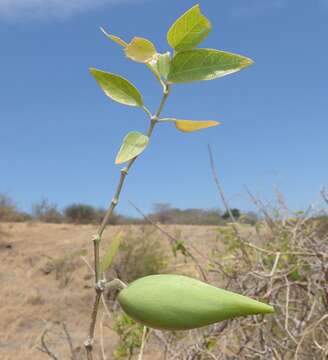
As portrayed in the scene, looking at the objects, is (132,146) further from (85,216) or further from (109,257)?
(85,216)

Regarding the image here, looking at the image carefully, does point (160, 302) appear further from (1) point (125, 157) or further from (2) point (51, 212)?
(2) point (51, 212)

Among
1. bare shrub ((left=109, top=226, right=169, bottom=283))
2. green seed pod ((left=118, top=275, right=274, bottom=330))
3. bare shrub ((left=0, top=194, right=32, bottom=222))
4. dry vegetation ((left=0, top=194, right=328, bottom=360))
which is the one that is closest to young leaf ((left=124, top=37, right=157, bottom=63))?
green seed pod ((left=118, top=275, right=274, bottom=330))

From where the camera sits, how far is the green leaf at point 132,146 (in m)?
0.33

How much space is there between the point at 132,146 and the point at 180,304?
10cm

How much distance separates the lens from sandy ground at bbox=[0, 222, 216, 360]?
358 cm

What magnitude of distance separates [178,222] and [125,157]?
808 cm

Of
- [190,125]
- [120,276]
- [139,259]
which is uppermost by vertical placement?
[139,259]

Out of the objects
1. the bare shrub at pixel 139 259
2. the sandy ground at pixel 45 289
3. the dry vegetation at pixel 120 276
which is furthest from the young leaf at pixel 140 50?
the bare shrub at pixel 139 259

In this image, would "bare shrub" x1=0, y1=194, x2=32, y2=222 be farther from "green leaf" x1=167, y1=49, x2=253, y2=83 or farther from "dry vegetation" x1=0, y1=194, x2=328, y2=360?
"green leaf" x1=167, y1=49, x2=253, y2=83

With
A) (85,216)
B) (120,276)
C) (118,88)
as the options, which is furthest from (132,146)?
(85,216)

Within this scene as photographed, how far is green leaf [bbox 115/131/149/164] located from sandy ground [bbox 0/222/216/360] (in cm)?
257

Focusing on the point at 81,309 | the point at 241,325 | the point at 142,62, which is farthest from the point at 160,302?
the point at 81,309

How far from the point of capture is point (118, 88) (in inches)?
14.1

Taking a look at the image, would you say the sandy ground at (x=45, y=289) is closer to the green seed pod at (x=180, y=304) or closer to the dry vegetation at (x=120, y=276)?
the dry vegetation at (x=120, y=276)
